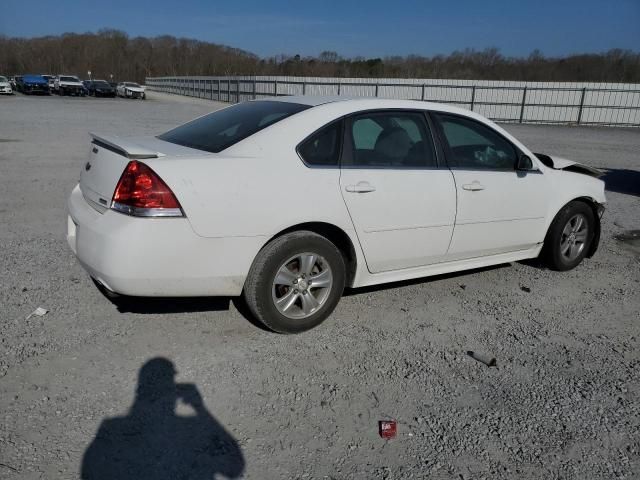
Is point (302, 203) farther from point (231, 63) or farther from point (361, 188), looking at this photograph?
point (231, 63)

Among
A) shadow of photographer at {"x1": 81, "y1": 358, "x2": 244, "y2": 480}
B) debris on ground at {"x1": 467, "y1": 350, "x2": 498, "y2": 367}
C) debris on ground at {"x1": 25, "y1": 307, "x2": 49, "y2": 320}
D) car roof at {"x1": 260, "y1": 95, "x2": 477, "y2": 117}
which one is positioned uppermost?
car roof at {"x1": 260, "y1": 95, "x2": 477, "y2": 117}

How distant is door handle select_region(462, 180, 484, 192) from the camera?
165 inches

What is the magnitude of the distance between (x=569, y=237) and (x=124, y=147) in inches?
161

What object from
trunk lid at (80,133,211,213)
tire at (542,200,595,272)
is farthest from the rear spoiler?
tire at (542,200,595,272)

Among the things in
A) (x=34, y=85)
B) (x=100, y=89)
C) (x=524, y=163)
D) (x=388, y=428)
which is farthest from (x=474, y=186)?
(x=34, y=85)

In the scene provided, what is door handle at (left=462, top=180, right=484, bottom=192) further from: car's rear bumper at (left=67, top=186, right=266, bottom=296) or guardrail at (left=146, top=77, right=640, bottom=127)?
guardrail at (left=146, top=77, right=640, bottom=127)

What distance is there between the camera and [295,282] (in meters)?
3.60

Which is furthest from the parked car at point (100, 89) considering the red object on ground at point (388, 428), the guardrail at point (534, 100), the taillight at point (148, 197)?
the red object on ground at point (388, 428)

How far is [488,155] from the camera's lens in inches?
176

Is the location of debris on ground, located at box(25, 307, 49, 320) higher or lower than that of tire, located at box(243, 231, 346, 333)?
lower

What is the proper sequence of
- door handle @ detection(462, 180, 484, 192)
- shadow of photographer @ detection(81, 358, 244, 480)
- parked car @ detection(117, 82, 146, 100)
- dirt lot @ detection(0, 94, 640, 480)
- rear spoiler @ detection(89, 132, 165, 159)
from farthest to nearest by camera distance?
parked car @ detection(117, 82, 146, 100)
door handle @ detection(462, 180, 484, 192)
rear spoiler @ detection(89, 132, 165, 159)
dirt lot @ detection(0, 94, 640, 480)
shadow of photographer @ detection(81, 358, 244, 480)

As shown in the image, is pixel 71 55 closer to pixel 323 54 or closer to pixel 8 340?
pixel 323 54

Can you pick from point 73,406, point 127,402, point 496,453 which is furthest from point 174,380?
point 496,453

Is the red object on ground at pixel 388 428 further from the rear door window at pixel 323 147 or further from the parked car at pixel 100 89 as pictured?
the parked car at pixel 100 89
